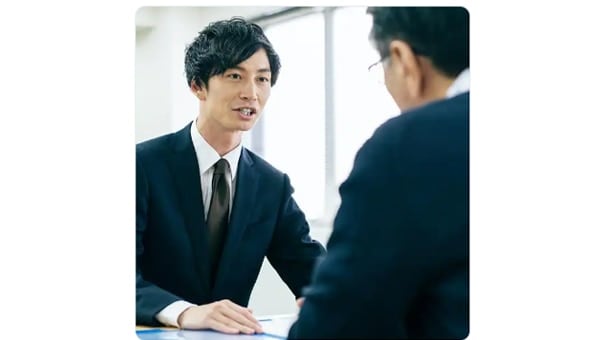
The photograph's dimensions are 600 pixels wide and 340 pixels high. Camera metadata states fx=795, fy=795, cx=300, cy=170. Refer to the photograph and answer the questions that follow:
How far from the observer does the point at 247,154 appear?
1.20 m

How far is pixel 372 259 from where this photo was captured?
0.86 m

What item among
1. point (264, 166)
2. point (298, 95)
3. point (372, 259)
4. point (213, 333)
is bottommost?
point (213, 333)

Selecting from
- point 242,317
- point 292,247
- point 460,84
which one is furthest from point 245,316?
point 460,84

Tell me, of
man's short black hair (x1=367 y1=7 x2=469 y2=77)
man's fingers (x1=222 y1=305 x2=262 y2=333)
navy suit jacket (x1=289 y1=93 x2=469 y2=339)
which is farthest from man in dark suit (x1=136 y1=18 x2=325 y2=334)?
navy suit jacket (x1=289 y1=93 x2=469 y2=339)

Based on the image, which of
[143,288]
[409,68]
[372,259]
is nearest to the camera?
[372,259]

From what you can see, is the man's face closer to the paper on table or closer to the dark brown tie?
the dark brown tie

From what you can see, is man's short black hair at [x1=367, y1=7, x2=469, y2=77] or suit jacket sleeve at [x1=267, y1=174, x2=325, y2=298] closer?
man's short black hair at [x1=367, y1=7, x2=469, y2=77]

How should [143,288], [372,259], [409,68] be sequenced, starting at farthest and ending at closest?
[143,288] → [409,68] → [372,259]

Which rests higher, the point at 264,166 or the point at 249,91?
the point at 249,91

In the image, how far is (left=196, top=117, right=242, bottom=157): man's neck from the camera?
121 centimetres

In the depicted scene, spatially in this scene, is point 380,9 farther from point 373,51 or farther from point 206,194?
point 206,194

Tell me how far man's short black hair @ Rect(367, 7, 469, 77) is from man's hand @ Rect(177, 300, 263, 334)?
424mm

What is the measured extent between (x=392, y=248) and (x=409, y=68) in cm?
29

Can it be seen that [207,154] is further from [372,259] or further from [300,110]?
[372,259]
